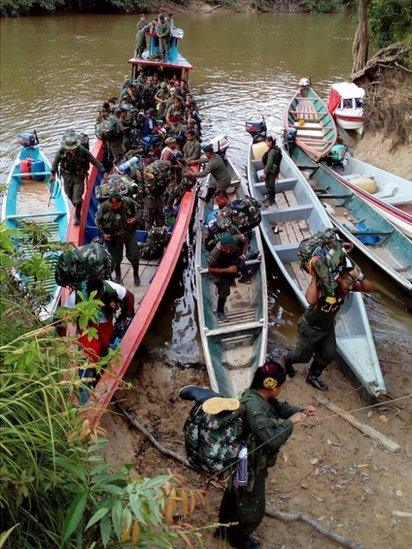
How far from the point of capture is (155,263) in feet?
23.3

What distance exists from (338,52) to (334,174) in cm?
1952

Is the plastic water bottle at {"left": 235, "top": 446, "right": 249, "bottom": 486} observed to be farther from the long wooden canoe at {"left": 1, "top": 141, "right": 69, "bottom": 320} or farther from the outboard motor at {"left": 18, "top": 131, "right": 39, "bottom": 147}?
the outboard motor at {"left": 18, "top": 131, "right": 39, "bottom": 147}

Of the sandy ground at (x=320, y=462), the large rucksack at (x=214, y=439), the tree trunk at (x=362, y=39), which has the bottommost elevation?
the sandy ground at (x=320, y=462)

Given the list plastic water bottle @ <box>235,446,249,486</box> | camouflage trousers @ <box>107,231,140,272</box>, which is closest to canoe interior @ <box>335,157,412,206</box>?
camouflage trousers @ <box>107,231,140,272</box>

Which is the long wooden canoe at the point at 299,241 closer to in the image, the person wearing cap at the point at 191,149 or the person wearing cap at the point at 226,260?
the person wearing cap at the point at 226,260

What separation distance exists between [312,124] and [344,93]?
46.0 inches

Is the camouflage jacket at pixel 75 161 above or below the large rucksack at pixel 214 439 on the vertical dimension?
above

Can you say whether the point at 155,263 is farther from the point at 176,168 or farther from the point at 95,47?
the point at 95,47

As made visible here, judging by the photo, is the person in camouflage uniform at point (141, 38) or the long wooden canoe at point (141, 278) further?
the person in camouflage uniform at point (141, 38)

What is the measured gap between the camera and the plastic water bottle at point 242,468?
3.02 meters

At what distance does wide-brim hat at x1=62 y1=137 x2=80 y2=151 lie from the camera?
6.84 m

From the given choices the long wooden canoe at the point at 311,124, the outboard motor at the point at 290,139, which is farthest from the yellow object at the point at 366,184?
the outboard motor at the point at 290,139

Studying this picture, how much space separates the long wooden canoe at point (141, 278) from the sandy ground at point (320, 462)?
1.08 feet

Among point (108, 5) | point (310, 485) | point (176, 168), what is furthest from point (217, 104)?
point (108, 5)
